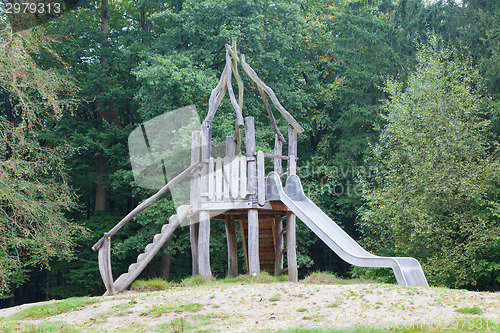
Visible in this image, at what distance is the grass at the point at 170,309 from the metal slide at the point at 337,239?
319cm

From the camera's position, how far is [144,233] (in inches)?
744

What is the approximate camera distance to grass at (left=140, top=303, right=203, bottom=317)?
735 centimetres

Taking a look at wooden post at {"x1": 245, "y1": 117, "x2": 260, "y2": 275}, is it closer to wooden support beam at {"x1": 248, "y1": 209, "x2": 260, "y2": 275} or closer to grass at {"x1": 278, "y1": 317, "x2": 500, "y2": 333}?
wooden support beam at {"x1": 248, "y1": 209, "x2": 260, "y2": 275}

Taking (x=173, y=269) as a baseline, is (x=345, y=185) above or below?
above

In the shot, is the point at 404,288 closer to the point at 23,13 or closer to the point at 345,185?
the point at 23,13

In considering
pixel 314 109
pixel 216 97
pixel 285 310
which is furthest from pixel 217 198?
pixel 314 109

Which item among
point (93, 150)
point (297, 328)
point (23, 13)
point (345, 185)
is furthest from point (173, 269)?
point (23, 13)

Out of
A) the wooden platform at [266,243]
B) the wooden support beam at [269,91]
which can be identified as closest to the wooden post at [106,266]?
the wooden platform at [266,243]

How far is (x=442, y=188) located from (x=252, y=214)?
19.8 feet

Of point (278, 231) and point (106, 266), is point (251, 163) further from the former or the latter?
point (106, 266)

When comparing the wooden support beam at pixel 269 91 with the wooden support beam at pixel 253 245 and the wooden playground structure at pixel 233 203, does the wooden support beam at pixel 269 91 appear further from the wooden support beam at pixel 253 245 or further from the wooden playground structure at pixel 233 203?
the wooden support beam at pixel 253 245

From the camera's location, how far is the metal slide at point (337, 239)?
29.1ft

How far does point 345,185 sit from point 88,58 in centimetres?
1270

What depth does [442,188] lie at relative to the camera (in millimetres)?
14055
